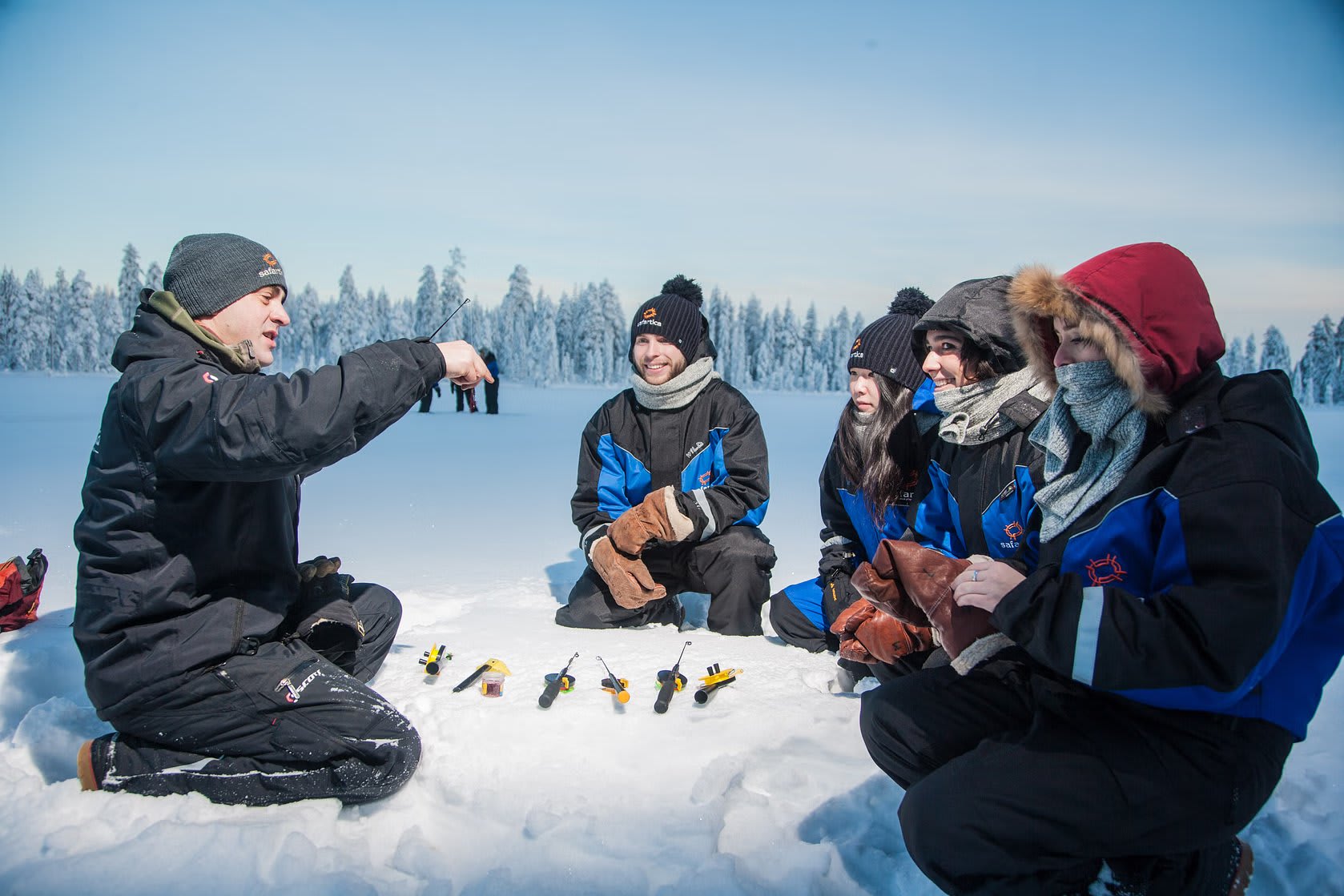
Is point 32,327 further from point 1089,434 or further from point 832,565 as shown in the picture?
point 1089,434

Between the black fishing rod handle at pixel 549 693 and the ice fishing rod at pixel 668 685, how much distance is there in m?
0.37

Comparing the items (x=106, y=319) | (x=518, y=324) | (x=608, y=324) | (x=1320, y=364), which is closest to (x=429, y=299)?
(x=518, y=324)

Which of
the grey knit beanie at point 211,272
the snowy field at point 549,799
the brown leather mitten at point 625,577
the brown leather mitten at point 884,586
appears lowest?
the snowy field at point 549,799

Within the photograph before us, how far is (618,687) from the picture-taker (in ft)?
10.00

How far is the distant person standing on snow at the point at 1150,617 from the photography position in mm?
1543

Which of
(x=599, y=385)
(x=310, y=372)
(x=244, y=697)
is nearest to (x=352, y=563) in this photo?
(x=244, y=697)

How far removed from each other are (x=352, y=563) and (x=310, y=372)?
11.1ft

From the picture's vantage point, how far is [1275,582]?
1476 mm

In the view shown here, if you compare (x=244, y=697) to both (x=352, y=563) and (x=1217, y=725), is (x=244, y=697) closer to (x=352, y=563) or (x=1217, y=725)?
(x=1217, y=725)

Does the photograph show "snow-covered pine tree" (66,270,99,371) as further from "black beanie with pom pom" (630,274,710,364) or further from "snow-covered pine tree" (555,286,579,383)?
"black beanie with pom pom" (630,274,710,364)

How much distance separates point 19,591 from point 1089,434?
426 cm

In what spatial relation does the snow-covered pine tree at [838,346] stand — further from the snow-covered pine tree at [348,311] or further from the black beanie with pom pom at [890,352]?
the black beanie with pom pom at [890,352]

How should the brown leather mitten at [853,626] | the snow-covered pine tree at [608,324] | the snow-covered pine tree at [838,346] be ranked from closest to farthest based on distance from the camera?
the brown leather mitten at [853,626] < the snow-covered pine tree at [608,324] < the snow-covered pine tree at [838,346]

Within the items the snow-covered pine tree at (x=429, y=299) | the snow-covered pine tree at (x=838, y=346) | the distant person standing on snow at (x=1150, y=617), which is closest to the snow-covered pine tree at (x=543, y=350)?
the snow-covered pine tree at (x=429, y=299)
